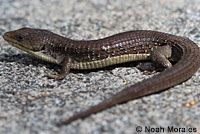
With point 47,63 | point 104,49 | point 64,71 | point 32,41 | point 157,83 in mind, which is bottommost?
point 157,83

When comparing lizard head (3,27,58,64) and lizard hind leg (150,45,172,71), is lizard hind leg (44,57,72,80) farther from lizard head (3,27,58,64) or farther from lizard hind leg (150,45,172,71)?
lizard hind leg (150,45,172,71)

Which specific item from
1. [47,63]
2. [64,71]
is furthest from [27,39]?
[64,71]

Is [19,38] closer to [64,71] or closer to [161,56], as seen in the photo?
[64,71]

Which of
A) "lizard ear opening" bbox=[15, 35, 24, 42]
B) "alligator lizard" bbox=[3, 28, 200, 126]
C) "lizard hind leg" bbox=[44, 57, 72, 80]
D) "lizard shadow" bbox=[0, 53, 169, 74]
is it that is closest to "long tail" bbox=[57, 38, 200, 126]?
"alligator lizard" bbox=[3, 28, 200, 126]

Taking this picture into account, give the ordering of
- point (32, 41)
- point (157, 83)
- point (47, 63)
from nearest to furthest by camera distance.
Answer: point (157, 83), point (32, 41), point (47, 63)

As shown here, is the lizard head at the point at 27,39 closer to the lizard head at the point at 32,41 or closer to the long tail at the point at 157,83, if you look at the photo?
the lizard head at the point at 32,41
